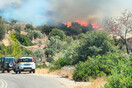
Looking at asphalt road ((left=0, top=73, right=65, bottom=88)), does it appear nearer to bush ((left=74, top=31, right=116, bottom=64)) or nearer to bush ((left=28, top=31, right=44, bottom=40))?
bush ((left=74, top=31, right=116, bottom=64))

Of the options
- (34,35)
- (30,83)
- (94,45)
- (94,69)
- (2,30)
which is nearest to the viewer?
(30,83)

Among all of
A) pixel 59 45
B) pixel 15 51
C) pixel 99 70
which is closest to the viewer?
pixel 99 70

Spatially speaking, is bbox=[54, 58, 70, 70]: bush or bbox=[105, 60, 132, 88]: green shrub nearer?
bbox=[105, 60, 132, 88]: green shrub

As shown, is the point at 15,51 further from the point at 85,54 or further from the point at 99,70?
the point at 99,70

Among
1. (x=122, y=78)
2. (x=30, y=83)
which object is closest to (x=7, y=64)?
(x=30, y=83)

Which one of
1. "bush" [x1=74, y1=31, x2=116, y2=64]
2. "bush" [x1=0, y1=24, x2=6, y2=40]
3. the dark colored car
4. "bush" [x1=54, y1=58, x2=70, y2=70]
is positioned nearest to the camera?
"bush" [x1=74, y1=31, x2=116, y2=64]

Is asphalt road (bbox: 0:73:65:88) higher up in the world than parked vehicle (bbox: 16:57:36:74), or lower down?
lower down

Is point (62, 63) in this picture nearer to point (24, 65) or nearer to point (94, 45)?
point (24, 65)

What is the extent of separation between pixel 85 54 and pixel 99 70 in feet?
20.5

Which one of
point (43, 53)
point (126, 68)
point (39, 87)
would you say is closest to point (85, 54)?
point (39, 87)

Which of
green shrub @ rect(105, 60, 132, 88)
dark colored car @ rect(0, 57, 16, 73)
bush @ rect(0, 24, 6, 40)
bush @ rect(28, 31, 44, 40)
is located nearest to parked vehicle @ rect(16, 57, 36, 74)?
dark colored car @ rect(0, 57, 16, 73)

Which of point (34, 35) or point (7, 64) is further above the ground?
point (34, 35)

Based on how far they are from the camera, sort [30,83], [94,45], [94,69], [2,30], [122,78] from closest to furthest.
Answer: [122,78] < [30,83] < [94,69] < [94,45] < [2,30]

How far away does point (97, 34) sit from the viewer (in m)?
28.2
